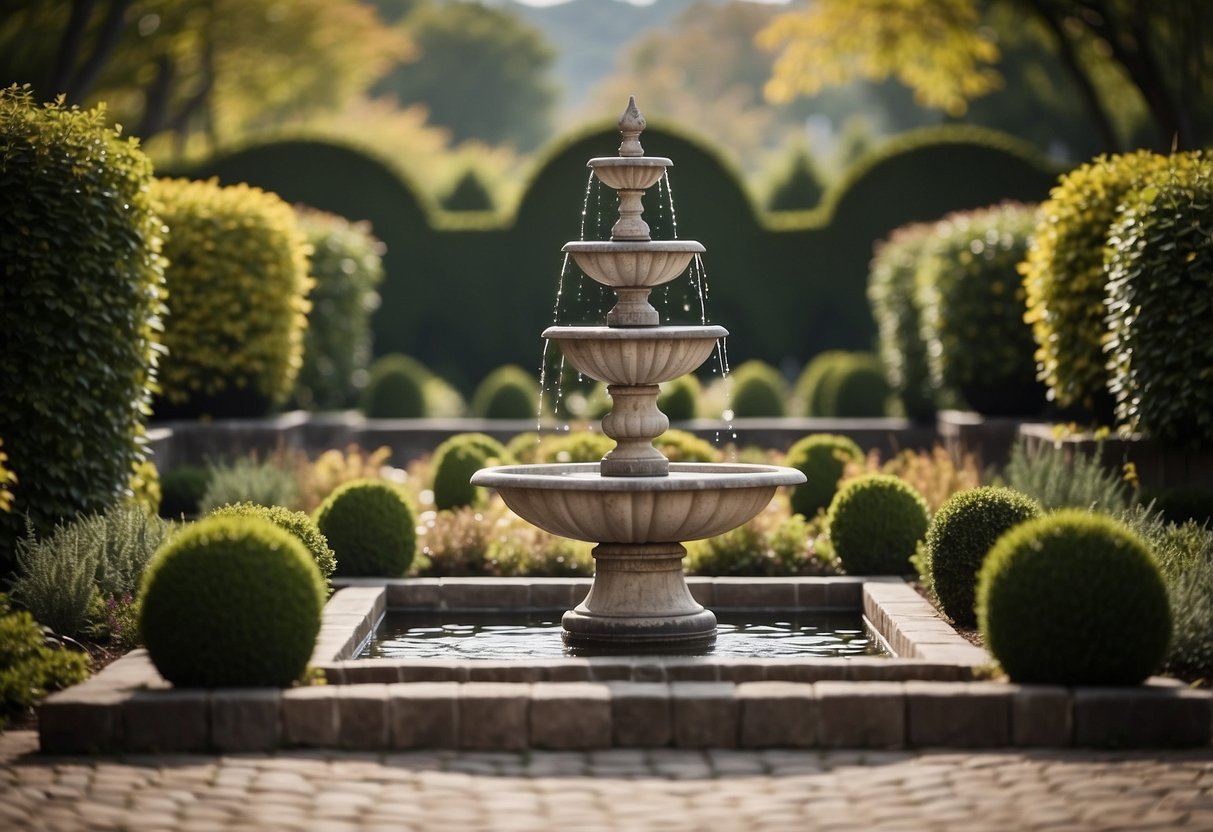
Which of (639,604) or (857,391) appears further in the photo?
(857,391)

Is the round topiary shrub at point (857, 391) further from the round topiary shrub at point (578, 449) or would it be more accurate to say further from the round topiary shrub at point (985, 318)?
the round topiary shrub at point (578, 449)

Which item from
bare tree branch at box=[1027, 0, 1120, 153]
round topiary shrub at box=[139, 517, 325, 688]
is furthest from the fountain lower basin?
bare tree branch at box=[1027, 0, 1120, 153]

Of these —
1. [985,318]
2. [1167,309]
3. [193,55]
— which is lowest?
[1167,309]

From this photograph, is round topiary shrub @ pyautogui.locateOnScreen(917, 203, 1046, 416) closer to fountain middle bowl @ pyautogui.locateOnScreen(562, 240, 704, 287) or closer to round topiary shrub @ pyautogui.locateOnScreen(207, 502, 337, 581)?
fountain middle bowl @ pyautogui.locateOnScreen(562, 240, 704, 287)

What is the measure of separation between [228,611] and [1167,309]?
6954mm

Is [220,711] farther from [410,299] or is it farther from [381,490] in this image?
[410,299]

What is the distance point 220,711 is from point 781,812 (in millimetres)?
2419

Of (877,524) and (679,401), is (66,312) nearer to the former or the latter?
(877,524)

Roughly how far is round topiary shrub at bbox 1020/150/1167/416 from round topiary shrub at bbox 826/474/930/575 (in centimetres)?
267

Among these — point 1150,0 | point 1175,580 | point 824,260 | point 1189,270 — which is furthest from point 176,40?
point 1175,580

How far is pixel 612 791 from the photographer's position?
623 centimetres

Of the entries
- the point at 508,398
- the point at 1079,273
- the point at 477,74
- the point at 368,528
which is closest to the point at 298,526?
the point at 368,528

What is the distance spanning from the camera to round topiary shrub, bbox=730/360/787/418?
2006cm

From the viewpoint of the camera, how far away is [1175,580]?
8.67m
